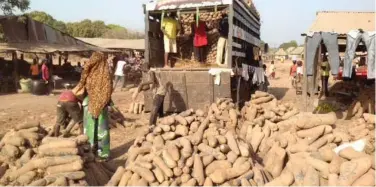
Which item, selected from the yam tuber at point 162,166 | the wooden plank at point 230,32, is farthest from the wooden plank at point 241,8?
the yam tuber at point 162,166

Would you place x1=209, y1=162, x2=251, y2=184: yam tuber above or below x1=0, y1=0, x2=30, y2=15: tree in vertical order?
below

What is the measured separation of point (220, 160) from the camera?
4527 millimetres

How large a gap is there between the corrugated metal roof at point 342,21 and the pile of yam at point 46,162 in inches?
228

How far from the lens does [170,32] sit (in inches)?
374

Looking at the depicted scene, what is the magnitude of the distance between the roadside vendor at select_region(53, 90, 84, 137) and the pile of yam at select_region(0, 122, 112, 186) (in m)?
1.01

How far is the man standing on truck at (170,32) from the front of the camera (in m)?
9.49

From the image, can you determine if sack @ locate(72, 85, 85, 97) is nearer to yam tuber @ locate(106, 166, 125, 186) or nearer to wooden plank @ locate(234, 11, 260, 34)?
yam tuber @ locate(106, 166, 125, 186)

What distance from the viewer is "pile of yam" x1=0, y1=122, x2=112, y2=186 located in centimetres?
432

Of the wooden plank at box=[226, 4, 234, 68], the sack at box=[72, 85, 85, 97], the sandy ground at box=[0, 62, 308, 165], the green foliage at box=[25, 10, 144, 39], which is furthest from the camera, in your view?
the green foliage at box=[25, 10, 144, 39]

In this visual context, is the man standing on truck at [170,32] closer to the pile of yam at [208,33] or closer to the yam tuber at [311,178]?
the pile of yam at [208,33]

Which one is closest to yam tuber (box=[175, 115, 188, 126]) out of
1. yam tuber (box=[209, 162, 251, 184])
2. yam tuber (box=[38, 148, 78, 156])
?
yam tuber (box=[209, 162, 251, 184])

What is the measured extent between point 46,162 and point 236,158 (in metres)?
2.28

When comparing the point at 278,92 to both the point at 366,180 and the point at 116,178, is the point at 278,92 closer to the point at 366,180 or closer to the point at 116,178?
the point at 366,180

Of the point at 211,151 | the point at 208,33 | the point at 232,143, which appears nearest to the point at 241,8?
the point at 208,33
